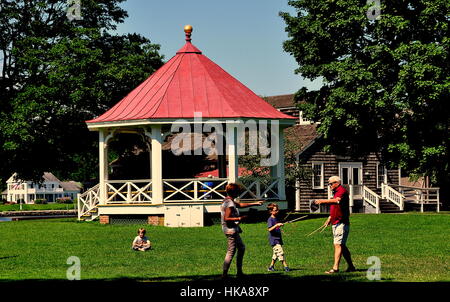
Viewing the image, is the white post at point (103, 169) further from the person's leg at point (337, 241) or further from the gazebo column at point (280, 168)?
the person's leg at point (337, 241)

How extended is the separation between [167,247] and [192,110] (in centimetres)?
1040

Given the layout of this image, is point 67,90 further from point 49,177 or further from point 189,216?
point 49,177

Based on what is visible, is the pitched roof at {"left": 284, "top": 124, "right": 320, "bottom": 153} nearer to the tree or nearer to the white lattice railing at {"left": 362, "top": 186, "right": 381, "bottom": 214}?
the white lattice railing at {"left": 362, "top": 186, "right": 381, "bottom": 214}

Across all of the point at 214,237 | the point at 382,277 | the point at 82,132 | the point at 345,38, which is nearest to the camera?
the point at 382,277

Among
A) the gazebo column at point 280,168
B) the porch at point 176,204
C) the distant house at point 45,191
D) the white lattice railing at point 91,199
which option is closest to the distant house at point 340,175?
the gazebo column at point 280,168

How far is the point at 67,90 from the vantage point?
43.2 meters

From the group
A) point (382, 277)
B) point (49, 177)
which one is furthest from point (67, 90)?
point (49, 177)

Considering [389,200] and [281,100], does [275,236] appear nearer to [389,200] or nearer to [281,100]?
[389,200]

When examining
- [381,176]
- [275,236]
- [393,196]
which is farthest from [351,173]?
[275,236]

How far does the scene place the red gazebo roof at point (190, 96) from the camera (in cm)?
3341

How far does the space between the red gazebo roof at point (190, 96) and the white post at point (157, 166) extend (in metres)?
0.83

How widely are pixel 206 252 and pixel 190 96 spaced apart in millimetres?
13406

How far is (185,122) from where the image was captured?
107ft

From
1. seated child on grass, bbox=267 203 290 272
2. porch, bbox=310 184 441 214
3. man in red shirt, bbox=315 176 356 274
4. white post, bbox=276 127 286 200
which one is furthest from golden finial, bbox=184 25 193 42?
man in red shirt, bbox=315 176 356 274
